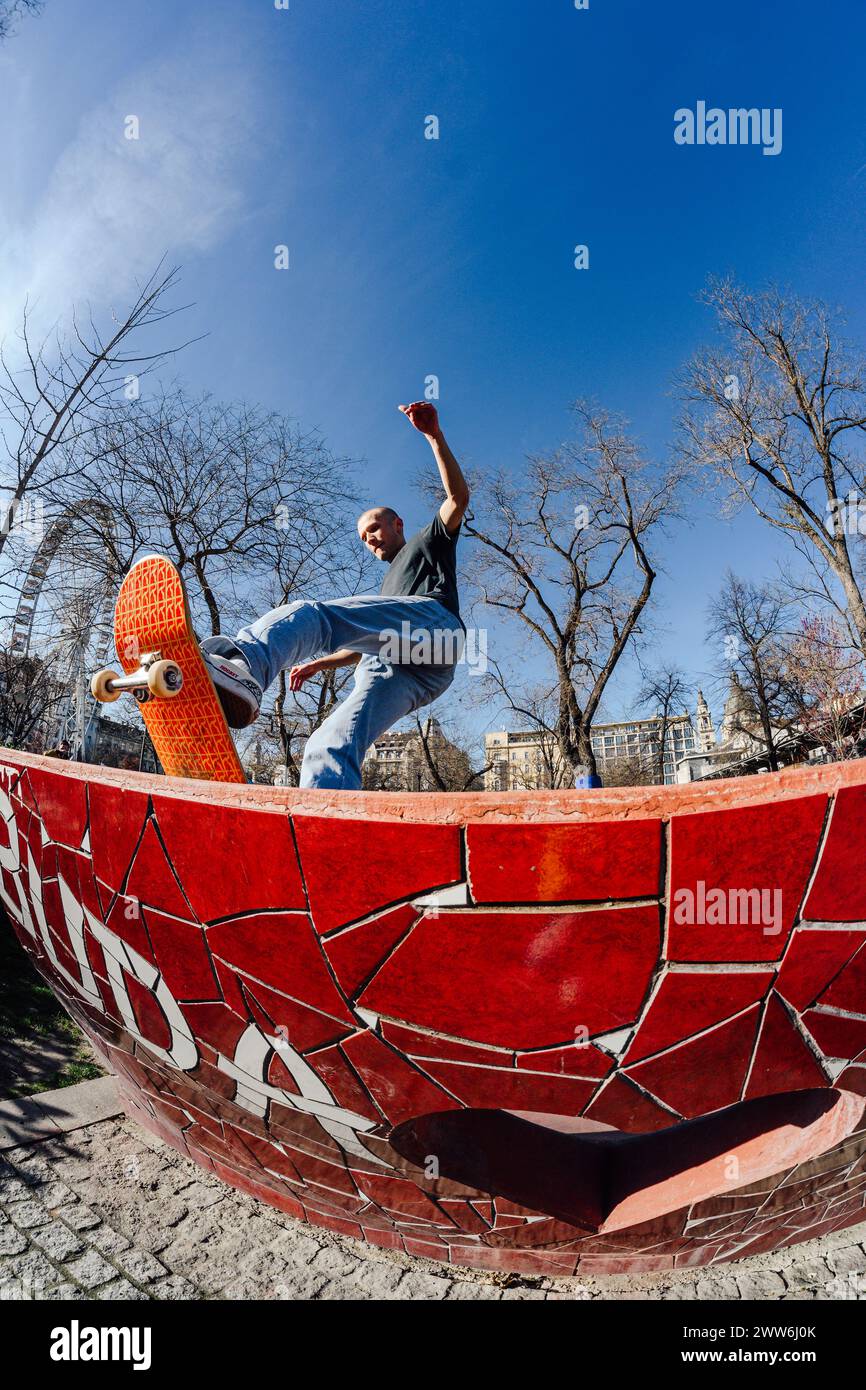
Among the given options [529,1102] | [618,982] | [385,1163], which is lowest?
[385,1163]

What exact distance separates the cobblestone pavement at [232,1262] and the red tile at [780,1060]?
94 cm

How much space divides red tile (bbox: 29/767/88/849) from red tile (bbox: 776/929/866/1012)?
1855 millimetres

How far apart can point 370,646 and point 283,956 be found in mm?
1331

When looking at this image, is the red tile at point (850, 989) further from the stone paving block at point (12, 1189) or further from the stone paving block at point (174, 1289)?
the stone paving block at point (12, 1189)

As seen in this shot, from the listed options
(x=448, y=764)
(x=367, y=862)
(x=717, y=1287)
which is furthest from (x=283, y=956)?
(x=448, y=764)

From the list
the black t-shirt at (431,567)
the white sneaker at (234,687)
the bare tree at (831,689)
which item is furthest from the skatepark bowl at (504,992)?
the bare tree at (831,689)

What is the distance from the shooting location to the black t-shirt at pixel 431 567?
8.86 feet

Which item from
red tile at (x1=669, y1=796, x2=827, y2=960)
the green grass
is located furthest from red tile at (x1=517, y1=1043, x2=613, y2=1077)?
the green grass

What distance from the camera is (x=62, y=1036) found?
3852 mm

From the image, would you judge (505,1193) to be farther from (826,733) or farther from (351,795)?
(826,733)

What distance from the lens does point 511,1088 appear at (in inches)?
54.7
